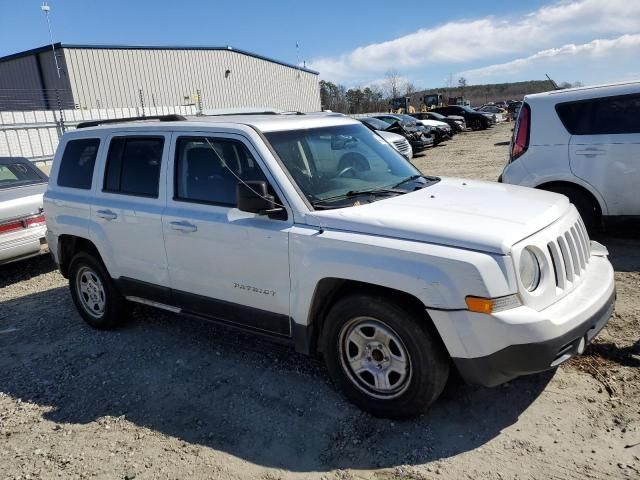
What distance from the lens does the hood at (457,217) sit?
291cm

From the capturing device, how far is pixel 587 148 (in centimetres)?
614

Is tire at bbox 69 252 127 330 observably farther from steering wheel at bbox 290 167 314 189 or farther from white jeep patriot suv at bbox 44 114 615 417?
steering wheel at bbox 290 167 314 189

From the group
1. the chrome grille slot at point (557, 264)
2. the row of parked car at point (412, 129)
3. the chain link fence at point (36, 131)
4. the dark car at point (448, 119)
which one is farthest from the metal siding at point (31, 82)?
the chrome grille slot at point (557, 264)

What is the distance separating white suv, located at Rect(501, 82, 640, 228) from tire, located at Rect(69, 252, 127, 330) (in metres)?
4.85

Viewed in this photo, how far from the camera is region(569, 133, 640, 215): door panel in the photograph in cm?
594

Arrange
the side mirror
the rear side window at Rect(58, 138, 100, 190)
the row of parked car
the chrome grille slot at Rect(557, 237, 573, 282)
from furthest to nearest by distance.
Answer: the row of parked car, the rear side window at Rect(58, 138, 100, 190), the side mirror, the chrome grille slot at Rect(557, 237, 573, 282)

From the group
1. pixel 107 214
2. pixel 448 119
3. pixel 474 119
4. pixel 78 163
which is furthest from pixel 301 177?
pixel 474 119

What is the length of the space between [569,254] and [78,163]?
444 cm

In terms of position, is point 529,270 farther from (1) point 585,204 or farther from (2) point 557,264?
(1) point 585,204

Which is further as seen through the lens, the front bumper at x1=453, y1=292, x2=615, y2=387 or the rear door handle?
the rear door handle

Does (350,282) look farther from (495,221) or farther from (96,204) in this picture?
(96,204)

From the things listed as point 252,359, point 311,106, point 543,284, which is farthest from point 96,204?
point 311,106

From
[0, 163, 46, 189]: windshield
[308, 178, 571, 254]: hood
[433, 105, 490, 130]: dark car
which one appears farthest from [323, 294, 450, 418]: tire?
[433, 105, 490, 130]: dark car

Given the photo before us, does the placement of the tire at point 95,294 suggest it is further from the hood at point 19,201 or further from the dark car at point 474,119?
the dark car at point 474,119
